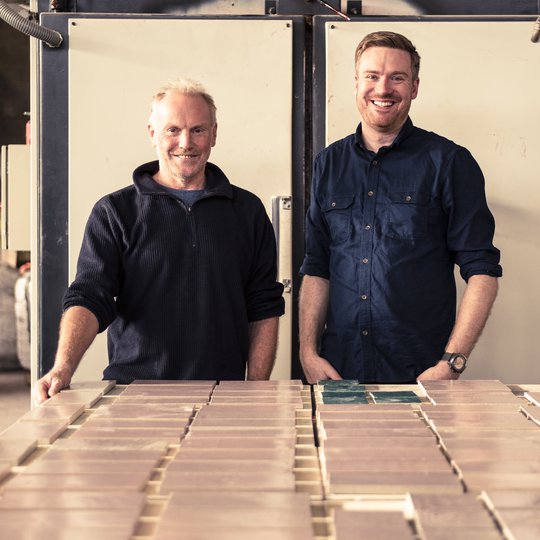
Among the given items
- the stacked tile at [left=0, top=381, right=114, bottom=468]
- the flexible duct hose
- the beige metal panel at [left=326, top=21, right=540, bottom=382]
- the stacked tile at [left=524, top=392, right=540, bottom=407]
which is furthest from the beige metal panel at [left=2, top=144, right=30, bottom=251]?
the stacked tile at [left=524, top=392, right=540, bottom=407]

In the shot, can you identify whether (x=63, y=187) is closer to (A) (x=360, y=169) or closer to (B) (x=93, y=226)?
(B) (x=93, y=226)

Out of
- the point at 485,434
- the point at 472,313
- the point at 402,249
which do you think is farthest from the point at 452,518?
the point at 402,249

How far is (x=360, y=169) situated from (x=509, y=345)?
1271mm

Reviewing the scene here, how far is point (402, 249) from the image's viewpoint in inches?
97.3

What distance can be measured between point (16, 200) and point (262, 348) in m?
2.22

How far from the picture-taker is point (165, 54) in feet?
11.0

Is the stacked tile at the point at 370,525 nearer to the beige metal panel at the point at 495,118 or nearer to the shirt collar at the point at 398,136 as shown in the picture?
the shirt collar at the point at 398,136

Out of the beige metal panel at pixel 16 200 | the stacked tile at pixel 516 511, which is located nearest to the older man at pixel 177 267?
the stacked tile at pixel 516 511

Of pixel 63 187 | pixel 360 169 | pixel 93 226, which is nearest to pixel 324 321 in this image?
pixel 360 169

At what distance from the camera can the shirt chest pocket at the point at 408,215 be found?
2471 mm

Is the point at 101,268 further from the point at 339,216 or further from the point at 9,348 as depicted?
the point at 9,348

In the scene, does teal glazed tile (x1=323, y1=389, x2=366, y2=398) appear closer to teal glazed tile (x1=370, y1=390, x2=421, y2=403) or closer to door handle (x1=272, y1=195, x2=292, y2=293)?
teal glazed tile (x1=370, y1=390, x2=421, y2=403)

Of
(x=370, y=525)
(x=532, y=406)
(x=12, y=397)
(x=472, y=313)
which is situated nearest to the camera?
(x=370, y=525)

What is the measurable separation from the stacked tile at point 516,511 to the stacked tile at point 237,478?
0.81 feet
